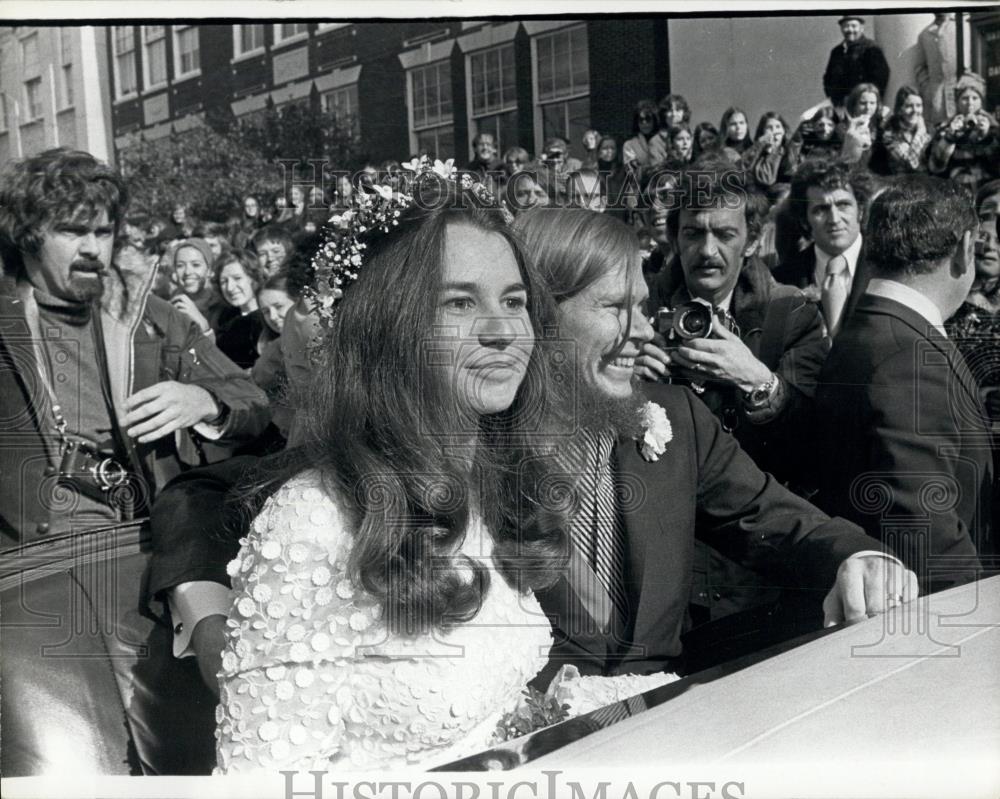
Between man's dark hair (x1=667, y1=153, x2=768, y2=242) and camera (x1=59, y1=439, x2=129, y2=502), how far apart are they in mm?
1884

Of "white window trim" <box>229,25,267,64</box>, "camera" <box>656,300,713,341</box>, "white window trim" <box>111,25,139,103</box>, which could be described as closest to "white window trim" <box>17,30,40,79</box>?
"white window trim" <box>111,25,139,103</box>

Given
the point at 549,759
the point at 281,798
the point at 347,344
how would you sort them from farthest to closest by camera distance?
the point at 347,344
the point at 281,798
the point at 549,759

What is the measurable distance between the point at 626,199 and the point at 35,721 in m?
2.41

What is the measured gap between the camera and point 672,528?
3652 mm

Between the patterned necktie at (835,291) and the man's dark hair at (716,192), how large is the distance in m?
0.28

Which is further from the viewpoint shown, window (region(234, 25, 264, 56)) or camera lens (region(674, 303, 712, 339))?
camera lens (region(674, 303, 712, 339))

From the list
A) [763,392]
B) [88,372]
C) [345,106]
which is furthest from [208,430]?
[763,392]

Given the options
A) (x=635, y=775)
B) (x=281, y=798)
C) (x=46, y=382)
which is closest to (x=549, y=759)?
(x=635, y=775)

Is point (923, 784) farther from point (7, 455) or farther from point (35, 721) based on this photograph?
point (7, 455)

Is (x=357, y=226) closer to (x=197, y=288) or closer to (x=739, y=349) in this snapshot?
(x=197, y=288)

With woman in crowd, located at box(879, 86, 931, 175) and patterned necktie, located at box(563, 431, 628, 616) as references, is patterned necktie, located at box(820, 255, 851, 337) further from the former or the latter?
patterned necktie, located at box(563, 431, 628, 616)

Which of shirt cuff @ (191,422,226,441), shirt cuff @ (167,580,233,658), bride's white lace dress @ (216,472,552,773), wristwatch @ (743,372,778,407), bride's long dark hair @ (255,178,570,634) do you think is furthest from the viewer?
wristwatch @ (743,372,778,407)

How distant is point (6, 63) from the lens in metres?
3.59

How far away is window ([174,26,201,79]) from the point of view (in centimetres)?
361
